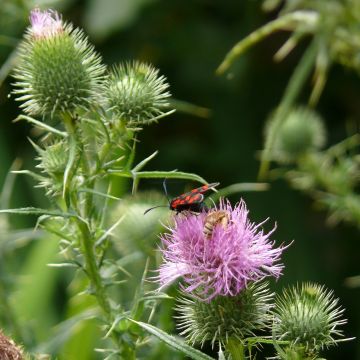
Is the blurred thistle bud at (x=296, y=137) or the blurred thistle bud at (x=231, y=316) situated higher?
the blurred thistle bud at (x=296, y=137)

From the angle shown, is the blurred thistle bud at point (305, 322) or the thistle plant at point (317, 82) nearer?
the blurred thistle bud at point (305, 322)

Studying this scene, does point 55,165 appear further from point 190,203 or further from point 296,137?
point 296,137

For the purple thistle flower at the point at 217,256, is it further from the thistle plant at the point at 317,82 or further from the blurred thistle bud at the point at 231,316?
the thistle plant at the point at 317,82

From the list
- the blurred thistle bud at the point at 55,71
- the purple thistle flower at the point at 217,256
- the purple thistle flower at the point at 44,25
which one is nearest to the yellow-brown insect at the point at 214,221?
the purple thistle flower at the point at 217,256

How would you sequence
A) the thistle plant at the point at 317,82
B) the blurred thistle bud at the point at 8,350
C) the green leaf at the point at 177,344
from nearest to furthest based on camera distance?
1. the green leaf at the point at 177,344
2. the blurred thistle bud at the point at 8,350
3. the thistle plant at the point at 317,82

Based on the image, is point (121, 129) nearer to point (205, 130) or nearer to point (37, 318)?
point (37, 318)

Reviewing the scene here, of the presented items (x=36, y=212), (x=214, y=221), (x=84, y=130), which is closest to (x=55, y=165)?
(x=84, y=130)

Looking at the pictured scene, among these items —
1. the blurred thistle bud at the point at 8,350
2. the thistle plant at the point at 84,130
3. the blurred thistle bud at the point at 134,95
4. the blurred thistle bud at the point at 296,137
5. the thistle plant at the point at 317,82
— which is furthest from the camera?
the blurred thistle bud at the point at 296,137
